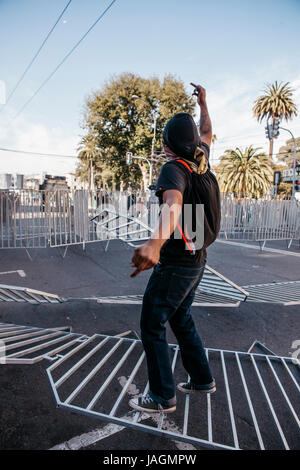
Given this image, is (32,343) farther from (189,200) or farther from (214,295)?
(214,295)

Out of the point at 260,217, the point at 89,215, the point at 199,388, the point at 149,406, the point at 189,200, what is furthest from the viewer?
the point at 260,217

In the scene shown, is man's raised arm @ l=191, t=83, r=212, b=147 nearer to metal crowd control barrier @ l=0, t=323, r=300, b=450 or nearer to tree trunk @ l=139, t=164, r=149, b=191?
metal crowd control barrier @ l=0, t=323, r=300, b=450

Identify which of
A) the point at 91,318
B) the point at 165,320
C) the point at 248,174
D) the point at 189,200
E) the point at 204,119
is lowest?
the point at 91,318

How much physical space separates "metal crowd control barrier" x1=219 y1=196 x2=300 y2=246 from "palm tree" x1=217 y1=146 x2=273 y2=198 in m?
17.6

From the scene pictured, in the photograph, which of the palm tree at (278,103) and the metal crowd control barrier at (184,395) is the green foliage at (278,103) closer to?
the palm tree at (278,103)

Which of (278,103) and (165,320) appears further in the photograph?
(278,103)

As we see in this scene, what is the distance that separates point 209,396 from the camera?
2518 millimetres

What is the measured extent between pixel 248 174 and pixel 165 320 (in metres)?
29.1

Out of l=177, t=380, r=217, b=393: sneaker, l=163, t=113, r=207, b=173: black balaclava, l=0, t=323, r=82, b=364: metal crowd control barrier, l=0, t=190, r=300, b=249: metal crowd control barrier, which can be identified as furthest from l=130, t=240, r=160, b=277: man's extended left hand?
l=0, t=190, r=300, b=249: metal crowd control barrier

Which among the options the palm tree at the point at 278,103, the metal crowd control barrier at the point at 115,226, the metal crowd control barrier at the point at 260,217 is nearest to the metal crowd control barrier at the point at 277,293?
the metal crowd control barrier at the point at 115,226

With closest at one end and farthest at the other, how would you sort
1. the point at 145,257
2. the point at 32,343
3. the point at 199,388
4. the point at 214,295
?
the point at 145,257
the point at 199,388
the point at 32,343
the point at 214,295

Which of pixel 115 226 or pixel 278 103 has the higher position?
pixel 278 103

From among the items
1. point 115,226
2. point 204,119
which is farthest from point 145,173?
point 204,119
